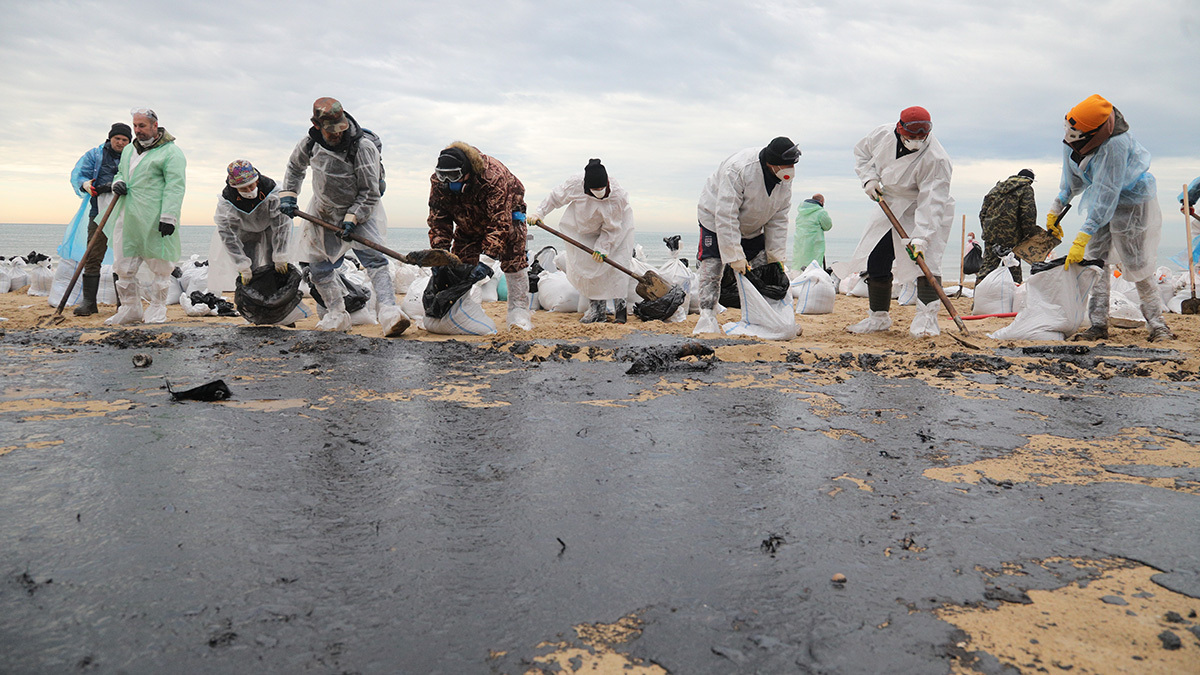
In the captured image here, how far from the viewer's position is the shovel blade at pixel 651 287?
7.17 metres

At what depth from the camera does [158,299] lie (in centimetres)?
696

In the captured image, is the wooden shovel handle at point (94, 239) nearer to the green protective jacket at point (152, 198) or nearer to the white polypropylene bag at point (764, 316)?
the green protective jacket at point (152, 198)

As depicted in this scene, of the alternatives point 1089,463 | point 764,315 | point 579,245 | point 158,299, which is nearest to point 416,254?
point 579,245

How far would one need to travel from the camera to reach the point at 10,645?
1.42 meters

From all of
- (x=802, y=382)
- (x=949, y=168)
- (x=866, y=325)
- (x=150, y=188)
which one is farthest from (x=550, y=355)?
(x=150, y=188)

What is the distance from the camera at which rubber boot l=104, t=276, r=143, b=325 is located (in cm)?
664

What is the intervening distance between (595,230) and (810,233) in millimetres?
5725

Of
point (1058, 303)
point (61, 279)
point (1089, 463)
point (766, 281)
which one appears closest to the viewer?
point (1089, 463)

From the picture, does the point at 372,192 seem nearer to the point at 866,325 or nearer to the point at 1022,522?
the point at 866,325

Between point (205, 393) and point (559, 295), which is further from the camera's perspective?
point (559, 295)

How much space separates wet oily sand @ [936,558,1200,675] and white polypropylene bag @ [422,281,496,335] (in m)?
4.90

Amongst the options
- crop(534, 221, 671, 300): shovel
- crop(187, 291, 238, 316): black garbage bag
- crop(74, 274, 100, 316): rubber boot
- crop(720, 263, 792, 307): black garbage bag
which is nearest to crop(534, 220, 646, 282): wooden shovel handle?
crop(534, 221, 671, 300): shovel

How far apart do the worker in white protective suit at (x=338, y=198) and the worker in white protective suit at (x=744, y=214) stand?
2565 millimetres

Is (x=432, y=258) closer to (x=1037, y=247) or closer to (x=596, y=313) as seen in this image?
(x=596, y=313)
